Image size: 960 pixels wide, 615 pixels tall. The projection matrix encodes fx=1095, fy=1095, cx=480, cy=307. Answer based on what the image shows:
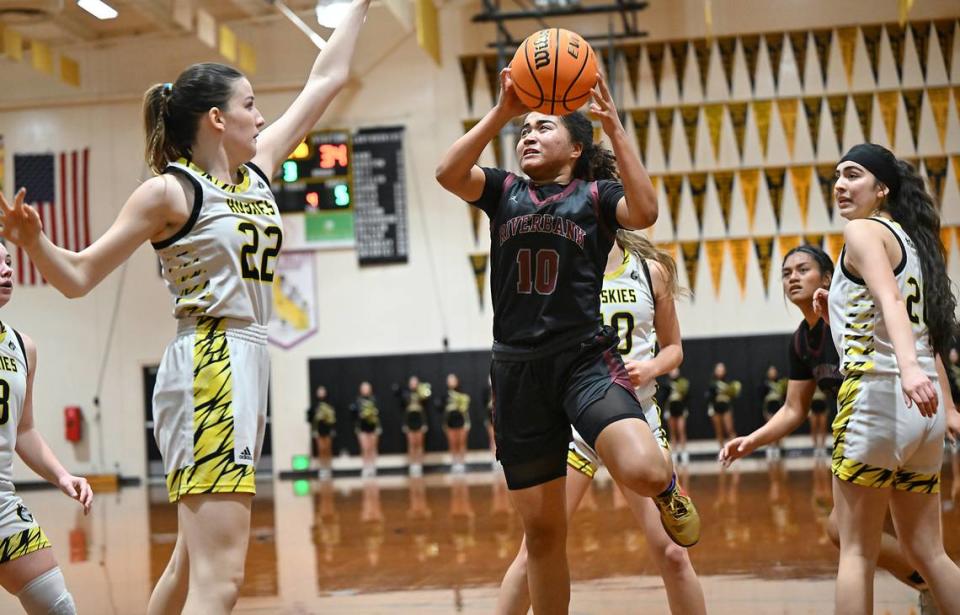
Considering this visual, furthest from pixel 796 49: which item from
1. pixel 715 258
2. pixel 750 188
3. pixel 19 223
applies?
pixel 19 223

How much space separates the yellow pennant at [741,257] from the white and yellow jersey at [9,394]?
13.9 meters

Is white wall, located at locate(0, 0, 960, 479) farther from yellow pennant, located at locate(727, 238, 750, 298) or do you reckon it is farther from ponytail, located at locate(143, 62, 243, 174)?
ponytail, located at locate(143, 62, 243, 174)

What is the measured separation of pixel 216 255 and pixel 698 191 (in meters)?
14.5

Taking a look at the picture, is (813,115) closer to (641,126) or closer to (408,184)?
(641,126)

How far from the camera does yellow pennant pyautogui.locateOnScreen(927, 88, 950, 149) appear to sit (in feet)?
53.4

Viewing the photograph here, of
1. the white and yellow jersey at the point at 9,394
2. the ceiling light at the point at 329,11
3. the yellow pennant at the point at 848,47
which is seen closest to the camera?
the white and yellow jersey at the point at 9,394

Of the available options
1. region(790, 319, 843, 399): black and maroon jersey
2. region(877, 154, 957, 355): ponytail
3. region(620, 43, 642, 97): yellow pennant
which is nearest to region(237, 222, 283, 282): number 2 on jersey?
region(877, 154, 957, 355): ponytail

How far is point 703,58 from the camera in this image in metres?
16.7

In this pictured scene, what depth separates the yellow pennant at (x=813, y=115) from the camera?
16578mm

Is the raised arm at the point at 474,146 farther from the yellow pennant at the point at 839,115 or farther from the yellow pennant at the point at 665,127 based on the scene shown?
the yellow pennant at the point at 839,115

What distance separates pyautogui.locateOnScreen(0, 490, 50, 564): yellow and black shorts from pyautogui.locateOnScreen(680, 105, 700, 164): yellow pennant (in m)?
14.2

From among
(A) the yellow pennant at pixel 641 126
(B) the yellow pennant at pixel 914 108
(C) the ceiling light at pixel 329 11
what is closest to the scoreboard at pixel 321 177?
(C) the ceiling light at pixel 329 11

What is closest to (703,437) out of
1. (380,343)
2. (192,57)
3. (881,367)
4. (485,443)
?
(485,443)

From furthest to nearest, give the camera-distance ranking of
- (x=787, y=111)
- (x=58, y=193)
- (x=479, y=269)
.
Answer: (x=58, y=193) < (x=479, y=269) < (x=787, y=111)
